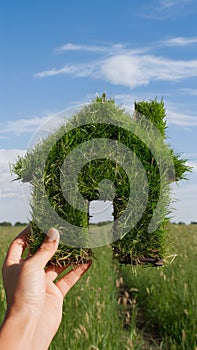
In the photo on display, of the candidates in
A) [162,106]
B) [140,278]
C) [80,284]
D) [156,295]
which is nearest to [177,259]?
[140,278]

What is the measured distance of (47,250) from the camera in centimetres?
236

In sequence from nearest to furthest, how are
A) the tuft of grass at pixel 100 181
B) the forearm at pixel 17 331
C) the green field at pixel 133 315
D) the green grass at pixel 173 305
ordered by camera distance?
the forearm at pixel 17 331 → the tuft of grass at pixel 100 181 → the green field at pixel 133 315 → the green grass at pixel 173 305

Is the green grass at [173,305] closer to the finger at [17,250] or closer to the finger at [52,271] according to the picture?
the finger at [52,271]

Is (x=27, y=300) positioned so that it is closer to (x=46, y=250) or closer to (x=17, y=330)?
(x=17, y=330)

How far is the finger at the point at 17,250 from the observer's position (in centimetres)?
255

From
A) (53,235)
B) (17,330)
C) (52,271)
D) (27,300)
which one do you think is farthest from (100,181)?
(17,330)

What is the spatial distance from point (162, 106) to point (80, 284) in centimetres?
405

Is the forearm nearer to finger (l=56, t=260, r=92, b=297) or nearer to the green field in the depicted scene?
finger (l=56, t=260, r=92, b=297)

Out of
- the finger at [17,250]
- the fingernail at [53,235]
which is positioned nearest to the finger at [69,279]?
the finger at [17,250]

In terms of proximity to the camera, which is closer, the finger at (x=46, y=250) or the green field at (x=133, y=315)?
the finger at (x=46, y=250)

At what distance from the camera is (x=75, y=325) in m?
4.99

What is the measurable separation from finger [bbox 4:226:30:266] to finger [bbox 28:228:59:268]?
0.22 m

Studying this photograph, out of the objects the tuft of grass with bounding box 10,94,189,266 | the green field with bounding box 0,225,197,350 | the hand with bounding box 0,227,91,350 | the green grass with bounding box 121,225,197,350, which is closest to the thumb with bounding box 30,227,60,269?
the hand with bounding box 0,227,91,350

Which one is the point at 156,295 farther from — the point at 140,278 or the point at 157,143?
the point at 157,143
